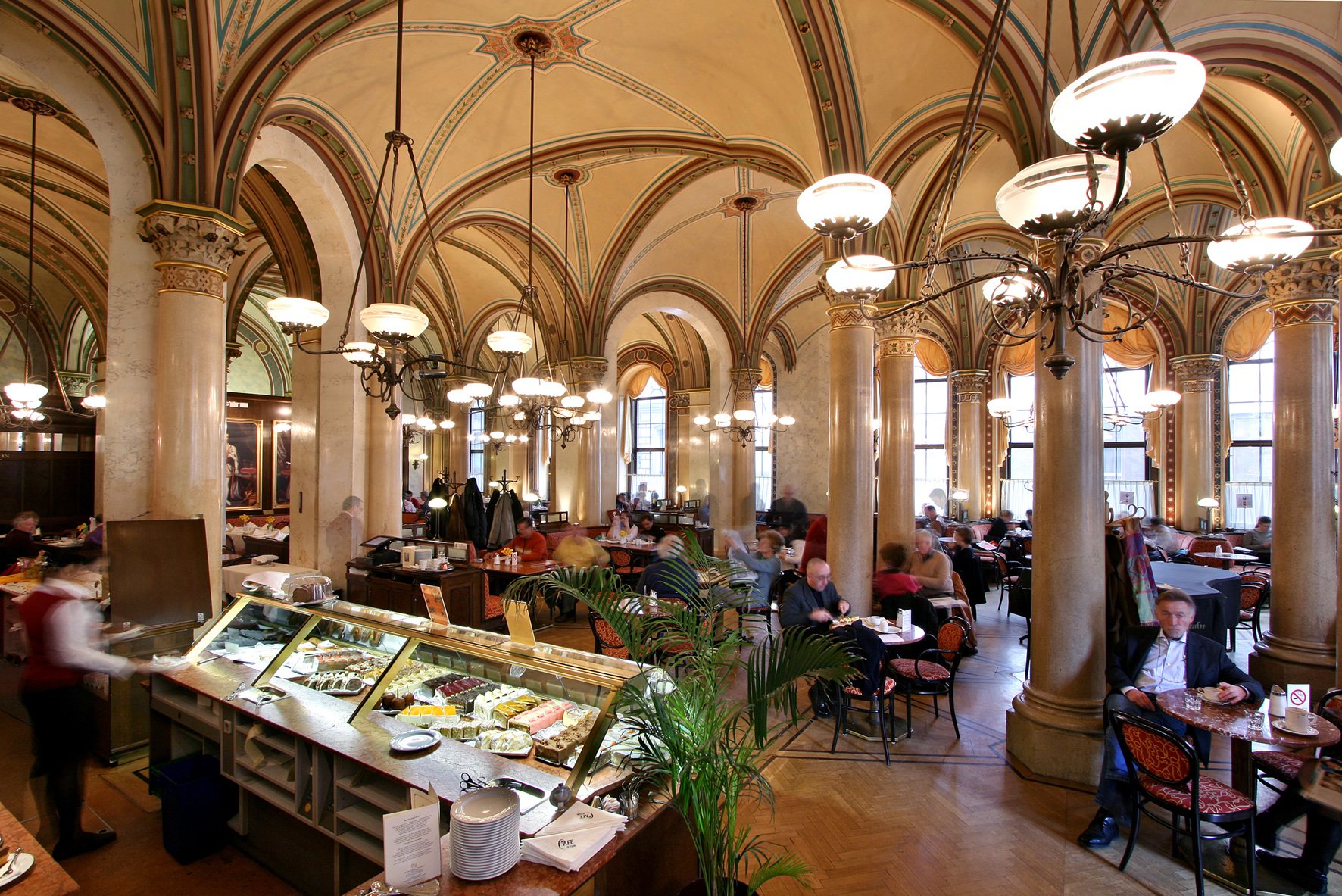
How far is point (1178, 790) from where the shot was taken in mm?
3021

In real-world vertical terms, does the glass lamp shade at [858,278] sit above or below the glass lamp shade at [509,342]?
below

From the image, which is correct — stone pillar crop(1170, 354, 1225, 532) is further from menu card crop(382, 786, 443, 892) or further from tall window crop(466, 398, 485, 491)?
tall window crop(466, 398, 485, 491)

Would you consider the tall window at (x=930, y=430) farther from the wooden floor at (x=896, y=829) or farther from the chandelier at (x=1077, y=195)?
the chandelier at (x=1077, y=195)

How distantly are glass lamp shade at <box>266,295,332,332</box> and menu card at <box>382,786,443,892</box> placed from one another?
4040 millimetres

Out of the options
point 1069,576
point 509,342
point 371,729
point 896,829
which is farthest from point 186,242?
point 1069,576

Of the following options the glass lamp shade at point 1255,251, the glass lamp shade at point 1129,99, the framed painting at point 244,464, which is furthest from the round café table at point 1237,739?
the framed painting at point 244,464

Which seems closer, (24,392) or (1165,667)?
(1165,667)

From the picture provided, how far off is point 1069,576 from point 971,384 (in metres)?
13.3

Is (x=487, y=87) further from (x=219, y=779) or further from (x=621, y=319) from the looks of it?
(x=219, y=779)

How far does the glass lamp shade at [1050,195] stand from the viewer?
2.39 m

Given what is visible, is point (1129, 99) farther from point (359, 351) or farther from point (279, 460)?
point (279, 460)

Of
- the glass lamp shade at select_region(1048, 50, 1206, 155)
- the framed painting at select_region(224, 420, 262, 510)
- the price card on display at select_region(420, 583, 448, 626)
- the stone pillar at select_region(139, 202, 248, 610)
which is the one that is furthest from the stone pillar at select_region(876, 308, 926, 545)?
the framed painting at select_region(224, 420, 262, 510)

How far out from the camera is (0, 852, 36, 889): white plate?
6.69 ft

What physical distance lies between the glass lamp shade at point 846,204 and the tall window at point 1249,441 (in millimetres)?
14684
